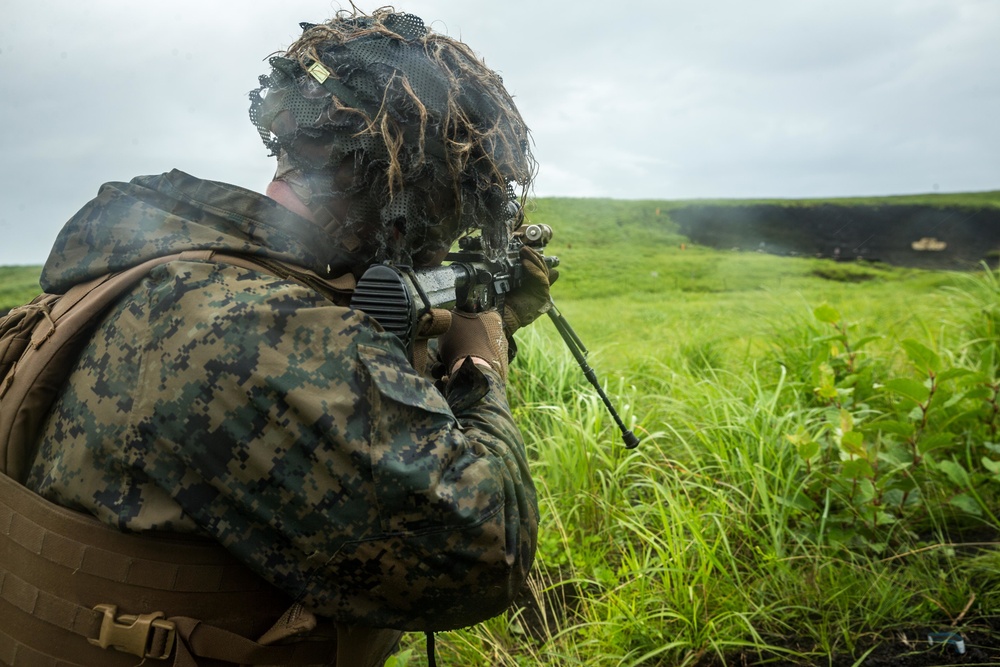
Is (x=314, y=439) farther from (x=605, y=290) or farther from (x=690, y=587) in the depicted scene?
(x=605, y=290)

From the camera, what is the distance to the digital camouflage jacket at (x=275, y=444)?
138cm

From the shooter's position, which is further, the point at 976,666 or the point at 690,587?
the point at 690,587

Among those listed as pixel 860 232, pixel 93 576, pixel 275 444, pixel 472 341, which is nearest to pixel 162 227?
pixel 275 444

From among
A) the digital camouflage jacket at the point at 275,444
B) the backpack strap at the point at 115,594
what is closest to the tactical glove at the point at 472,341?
the digital camouflage jacket at the point at 275,444

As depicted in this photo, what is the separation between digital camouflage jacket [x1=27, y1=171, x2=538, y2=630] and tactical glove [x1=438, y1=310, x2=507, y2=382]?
2.03 ft

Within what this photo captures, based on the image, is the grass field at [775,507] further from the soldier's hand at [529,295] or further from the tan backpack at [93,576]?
the tan backpack at [93,576]

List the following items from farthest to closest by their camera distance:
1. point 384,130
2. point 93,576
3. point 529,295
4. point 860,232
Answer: point 860,232
point 529,295
point 384,130
point 93,576

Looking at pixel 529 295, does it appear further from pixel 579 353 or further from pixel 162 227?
pixel 162 227

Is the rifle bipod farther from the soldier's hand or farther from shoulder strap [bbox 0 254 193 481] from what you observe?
shoulder strap [bbox 0 254 193 481]

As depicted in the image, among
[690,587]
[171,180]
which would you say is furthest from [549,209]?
[171,180]

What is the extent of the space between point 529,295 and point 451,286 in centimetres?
76

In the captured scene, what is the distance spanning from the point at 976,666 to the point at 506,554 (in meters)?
1.77

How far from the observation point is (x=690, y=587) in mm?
2605

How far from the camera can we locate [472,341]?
221cm
